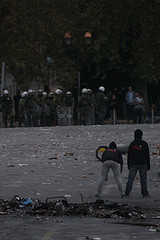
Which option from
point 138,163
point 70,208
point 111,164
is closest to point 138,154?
point 138,163

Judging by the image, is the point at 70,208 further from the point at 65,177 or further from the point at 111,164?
the point at 65,177

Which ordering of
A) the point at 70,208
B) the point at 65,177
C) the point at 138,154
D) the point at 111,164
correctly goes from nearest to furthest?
the point at 70,208 < the point at 111,164 < the point at 138,154 < the point at 65,177

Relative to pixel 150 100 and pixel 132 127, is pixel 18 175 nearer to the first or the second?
pixel 132 127

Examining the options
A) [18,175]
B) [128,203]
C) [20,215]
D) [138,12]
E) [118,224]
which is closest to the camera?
Result: [118,224]

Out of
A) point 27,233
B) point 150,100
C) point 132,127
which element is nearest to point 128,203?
point 27,233

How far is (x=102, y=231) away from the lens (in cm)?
1203

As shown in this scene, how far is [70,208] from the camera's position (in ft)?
47.3

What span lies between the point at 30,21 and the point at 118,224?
4679 cm

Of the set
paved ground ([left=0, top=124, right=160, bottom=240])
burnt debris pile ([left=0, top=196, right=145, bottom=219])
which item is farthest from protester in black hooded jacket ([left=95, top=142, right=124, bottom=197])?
burnt debris pile ([left=0, top=196, right=145, bottom=219])

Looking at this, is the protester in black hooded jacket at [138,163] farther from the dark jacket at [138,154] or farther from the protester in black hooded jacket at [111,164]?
the protester in black hooded jacket at [111,164]

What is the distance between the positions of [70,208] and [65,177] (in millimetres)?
6262

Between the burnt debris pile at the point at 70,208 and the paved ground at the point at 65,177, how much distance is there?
0.34 meters

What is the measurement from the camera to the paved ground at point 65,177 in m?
12.0

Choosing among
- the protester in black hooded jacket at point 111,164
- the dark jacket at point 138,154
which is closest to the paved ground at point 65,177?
the protester in black hooded jacket at point 111,164
